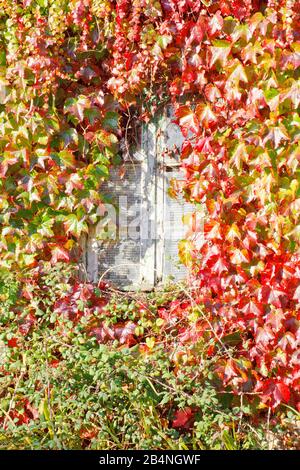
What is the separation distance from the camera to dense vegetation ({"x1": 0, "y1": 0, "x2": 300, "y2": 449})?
3.35 metres

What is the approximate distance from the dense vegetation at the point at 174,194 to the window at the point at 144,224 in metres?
0.10

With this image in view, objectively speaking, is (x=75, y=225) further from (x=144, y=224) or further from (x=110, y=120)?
(x=110, y=120)

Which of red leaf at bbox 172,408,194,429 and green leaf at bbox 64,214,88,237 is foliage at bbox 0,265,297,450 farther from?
green leaf at bbox 64,214,88,237

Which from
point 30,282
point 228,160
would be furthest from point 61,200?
point 228,160

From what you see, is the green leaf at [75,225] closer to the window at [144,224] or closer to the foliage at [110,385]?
the window at [144,224]

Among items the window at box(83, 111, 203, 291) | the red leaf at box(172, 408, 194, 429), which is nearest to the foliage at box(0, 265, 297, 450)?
the red leaf at box(172, 408, 194, 429)

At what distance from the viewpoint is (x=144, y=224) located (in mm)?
3949

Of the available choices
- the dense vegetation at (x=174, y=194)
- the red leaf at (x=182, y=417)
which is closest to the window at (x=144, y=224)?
the dense vegetation at (x=174, y=194)

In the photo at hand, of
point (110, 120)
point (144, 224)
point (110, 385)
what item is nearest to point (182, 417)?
point (110, 385)

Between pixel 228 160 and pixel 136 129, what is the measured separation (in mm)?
703

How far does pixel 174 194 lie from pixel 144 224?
29 centimetres

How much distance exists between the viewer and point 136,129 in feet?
12.9

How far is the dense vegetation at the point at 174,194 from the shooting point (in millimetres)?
3354

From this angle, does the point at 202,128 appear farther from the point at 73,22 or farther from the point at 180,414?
the point at 180,414
